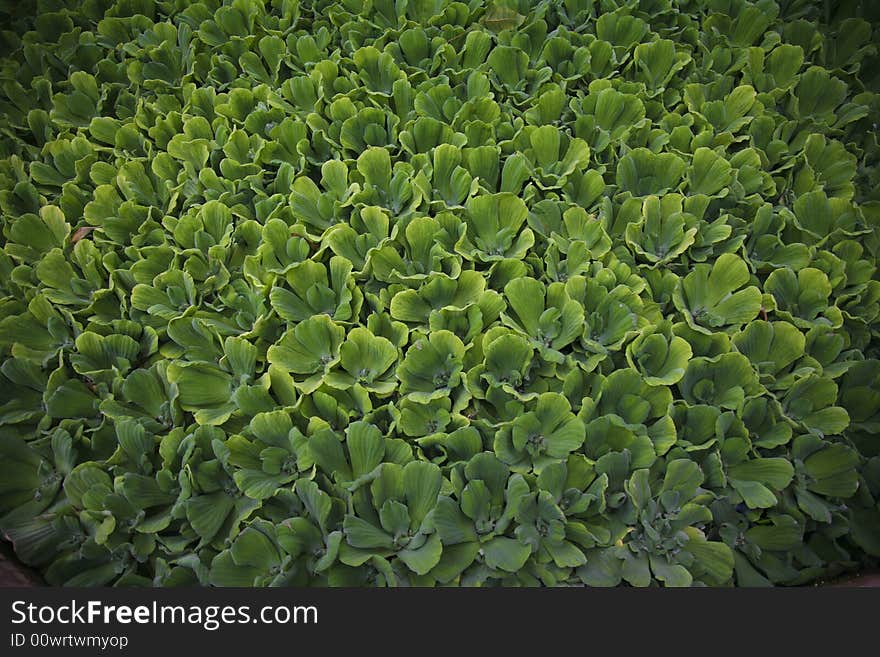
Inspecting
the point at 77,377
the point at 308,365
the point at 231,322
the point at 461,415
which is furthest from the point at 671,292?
the point at 77,377

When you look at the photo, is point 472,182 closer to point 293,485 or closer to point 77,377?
point 293,485

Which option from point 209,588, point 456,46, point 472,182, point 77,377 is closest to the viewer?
point 209,588

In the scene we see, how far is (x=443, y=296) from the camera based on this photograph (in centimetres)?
146

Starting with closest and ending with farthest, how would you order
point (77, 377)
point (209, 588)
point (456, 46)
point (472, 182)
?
1. point (209, 588)
2. point (77, 377)
3. point (472, 182)
4. point (456, 46)

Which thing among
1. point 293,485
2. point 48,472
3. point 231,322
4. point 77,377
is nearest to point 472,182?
point 231,322

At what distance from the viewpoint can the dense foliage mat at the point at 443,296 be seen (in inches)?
49.8

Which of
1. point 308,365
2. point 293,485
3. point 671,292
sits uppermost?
point 671,292

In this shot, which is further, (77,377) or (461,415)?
(77,377)

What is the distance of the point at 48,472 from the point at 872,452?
5.05ft

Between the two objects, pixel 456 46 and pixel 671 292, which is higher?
pixel 456 46

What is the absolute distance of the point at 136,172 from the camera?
5.56 feet

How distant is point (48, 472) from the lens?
1.35 metres

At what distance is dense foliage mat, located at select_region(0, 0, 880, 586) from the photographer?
1265mm

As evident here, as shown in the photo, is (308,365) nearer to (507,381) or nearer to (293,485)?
(293,485)
